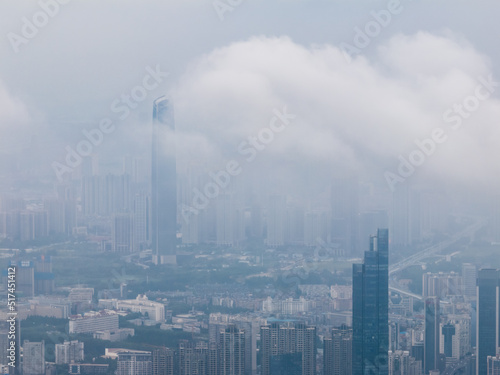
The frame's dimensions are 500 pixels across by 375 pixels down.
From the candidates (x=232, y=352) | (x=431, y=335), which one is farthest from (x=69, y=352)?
(x=431, y=335)

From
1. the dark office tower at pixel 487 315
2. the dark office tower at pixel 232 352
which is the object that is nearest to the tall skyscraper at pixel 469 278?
the dark office tower at pixel 487 315

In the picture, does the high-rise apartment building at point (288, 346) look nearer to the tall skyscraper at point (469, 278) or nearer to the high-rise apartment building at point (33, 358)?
the tall skyscraper at point (469, 278)

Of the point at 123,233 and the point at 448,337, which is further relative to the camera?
the point at 123,233

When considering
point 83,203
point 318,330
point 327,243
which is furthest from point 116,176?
point 318,330

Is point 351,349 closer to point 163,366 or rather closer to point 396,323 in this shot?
point 396,323

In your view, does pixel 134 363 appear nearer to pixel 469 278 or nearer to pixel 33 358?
pixel 33 358

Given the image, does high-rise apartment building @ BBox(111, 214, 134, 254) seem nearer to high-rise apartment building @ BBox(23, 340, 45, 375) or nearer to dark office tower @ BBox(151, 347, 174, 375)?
dark office tower @ BBox(151, 347, 174, 375)
